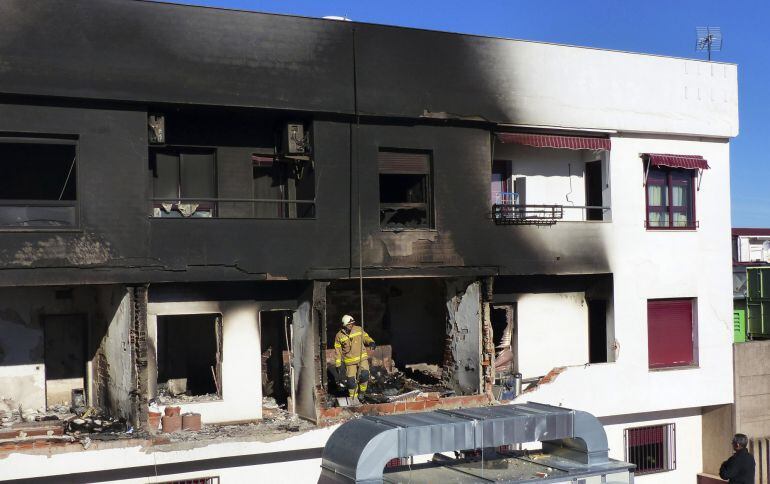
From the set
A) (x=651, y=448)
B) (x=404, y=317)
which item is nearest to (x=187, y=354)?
(x=404, y=317)

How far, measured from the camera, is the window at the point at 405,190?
60.0ft

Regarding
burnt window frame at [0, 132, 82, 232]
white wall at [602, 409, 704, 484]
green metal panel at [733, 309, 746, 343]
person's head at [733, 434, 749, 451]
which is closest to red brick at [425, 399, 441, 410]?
white wall at [602, 409, 704, 484]

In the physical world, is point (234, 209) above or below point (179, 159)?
below

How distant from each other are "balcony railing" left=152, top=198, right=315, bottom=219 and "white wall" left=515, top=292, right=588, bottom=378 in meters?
5.63

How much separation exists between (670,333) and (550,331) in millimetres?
2746

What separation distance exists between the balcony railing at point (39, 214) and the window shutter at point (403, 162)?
19.0 feet

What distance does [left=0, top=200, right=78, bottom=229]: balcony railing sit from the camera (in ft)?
50.1

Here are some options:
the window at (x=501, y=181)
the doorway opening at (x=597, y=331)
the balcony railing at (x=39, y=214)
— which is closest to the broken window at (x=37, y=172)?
the balcony railing at (x=39, y=214)

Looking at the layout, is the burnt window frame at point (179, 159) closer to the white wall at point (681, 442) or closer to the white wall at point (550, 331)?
the white wall at point (550, 331)

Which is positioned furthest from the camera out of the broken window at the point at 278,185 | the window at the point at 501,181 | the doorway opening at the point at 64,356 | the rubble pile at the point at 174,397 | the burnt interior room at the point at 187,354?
the window at the point at 501,181

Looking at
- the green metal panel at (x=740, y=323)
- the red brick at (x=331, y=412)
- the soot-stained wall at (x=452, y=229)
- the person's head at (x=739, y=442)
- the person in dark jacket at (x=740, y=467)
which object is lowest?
the person in dark jacket at (x=740, y=467)

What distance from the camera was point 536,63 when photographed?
19391 millimetres

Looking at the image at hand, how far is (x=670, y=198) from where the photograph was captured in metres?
21.2

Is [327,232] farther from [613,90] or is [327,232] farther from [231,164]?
[613,90]
